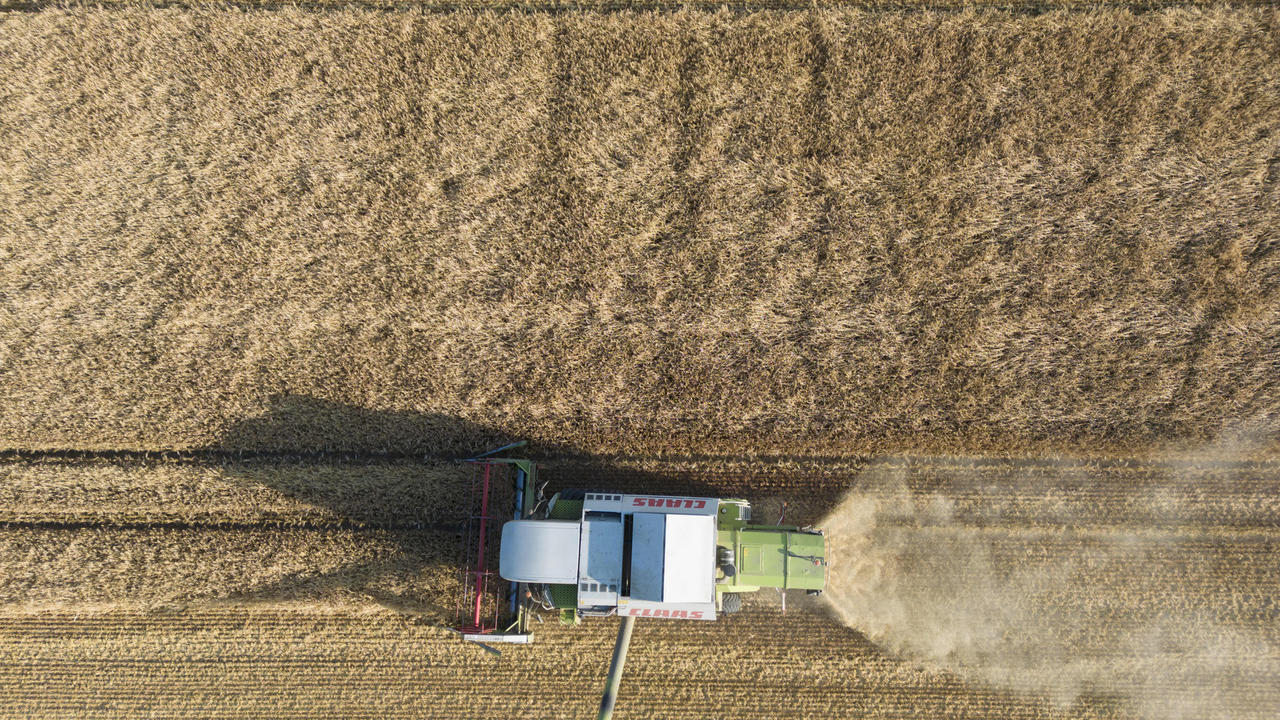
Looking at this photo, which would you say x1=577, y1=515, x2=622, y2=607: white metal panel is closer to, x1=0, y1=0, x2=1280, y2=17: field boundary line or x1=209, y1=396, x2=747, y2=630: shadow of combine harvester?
x1=209, y1=396, x2=747, y2=630: shadow of combine harvester

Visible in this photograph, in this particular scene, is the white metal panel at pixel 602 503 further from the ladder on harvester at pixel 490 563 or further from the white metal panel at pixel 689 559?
the ladder on harvester at pixel 490 563

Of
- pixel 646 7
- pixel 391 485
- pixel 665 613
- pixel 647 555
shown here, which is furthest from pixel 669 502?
pixel 646 7

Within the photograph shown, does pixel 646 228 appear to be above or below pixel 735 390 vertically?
above

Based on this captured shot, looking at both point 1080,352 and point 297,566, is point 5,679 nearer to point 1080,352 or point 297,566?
point 297,566

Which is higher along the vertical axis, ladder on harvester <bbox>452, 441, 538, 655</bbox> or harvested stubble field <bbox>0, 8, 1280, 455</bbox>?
harvested stubble field <bbox>0, 8, 1280, 455</bbox>

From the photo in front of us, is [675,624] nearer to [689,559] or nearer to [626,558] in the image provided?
[626,558]

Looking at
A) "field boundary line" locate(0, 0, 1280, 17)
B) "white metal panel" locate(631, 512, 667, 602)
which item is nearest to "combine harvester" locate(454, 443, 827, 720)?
"white metal panel" locate(631, 512, 667, 602)

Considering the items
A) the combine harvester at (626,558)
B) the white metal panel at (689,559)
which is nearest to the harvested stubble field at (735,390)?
the combine harvester at (626,558)
